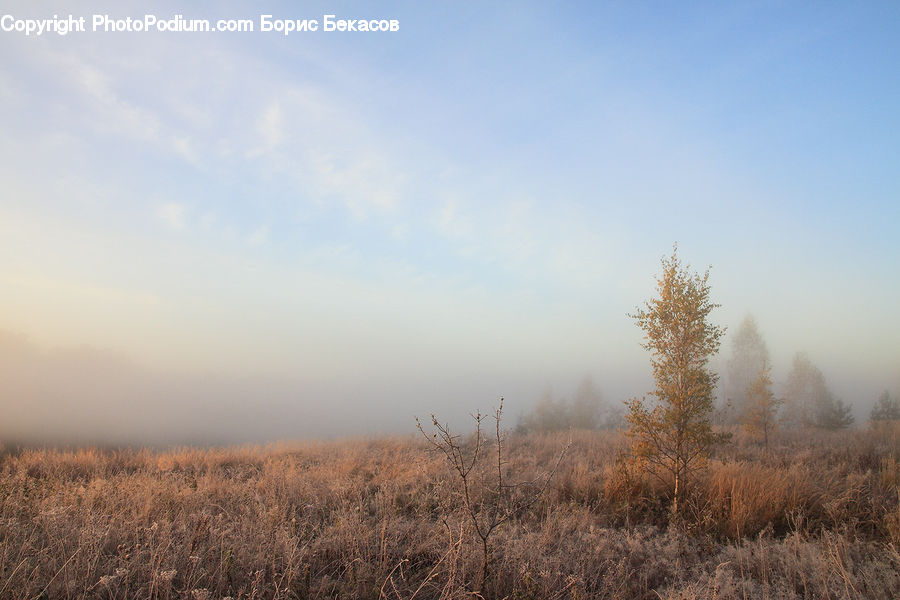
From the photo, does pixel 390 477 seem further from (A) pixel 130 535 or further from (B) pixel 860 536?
(B) pixel 860 536

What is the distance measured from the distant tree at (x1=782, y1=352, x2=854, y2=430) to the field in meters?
29.6

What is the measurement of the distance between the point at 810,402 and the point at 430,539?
45133 mm

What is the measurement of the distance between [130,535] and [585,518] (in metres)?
6.11

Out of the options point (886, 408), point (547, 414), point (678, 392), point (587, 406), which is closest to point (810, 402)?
point (886, 408)

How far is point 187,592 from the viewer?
374 centimetres

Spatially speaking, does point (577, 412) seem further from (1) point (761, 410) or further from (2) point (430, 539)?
(2) point (430, 539)

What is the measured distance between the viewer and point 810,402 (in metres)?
37.3

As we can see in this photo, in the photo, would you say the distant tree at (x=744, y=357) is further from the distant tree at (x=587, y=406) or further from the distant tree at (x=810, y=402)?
the distant tree at (x=587, y=406)

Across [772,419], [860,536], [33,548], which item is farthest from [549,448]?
[33,548]

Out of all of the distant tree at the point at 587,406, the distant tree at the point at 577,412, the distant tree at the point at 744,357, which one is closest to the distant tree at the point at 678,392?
the distant tree at the point at 577,412

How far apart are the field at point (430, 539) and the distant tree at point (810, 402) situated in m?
29.6

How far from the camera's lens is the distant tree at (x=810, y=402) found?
3189 cm

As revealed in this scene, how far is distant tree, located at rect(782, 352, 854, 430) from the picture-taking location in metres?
31.9

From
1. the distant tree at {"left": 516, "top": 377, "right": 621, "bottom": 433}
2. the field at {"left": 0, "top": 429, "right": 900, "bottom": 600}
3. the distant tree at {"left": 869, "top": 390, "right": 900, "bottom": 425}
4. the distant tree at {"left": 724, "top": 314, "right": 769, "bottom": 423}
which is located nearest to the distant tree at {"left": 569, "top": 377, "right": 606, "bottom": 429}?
the distant tree at {"left": 516, "top": 377, "right": 621, "bottom": 433}
